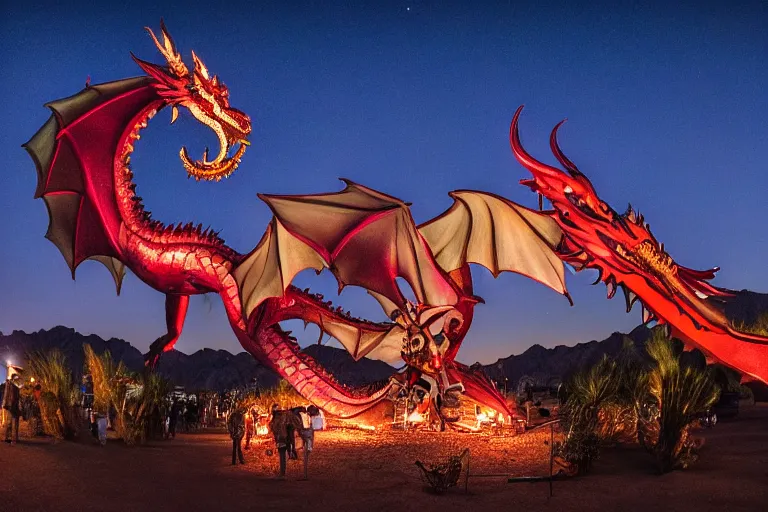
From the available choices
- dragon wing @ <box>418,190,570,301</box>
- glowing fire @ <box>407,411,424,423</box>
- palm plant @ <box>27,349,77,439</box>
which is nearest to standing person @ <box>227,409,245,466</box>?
palm plant @ <box>27,349,77,439</box>

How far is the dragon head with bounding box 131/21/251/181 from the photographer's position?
11.7 m

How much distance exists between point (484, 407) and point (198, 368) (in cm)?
3945

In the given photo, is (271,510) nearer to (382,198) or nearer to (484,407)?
(382,198)

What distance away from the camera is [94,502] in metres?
5.81

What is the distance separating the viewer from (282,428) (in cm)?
745

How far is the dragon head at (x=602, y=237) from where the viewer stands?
25.2 feet

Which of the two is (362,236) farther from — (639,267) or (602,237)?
(639,267)

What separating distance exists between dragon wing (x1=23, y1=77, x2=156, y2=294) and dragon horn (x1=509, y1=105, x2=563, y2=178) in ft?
23.3

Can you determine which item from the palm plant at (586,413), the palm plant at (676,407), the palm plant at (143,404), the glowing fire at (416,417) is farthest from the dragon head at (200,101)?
the palm plant at (676,407)

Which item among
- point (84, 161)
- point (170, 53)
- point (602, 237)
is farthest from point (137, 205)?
point (602, 237)

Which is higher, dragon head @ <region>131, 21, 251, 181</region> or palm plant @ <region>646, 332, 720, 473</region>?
dragon head @ <region>131, 21, 251, 181</region>

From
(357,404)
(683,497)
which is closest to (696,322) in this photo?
(683,497)

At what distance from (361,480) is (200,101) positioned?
798 cm

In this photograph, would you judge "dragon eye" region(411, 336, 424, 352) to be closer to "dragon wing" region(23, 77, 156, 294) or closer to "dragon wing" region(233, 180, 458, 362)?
"dragon wing" region(233, 180, 458, 362)
